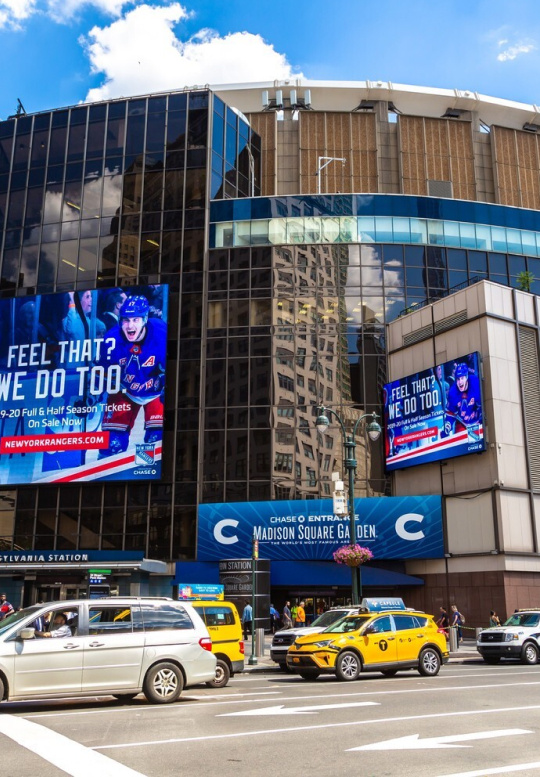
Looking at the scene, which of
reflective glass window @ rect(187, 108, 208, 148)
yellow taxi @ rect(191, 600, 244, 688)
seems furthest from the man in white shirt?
reflective glass window @ rect(187, 108, 208, 148)

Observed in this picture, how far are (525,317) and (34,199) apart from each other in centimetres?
3034

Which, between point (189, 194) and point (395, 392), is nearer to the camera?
point (395, 392)

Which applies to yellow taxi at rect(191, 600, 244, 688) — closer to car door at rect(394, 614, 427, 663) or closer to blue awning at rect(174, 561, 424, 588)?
car door at rect(394, 614, 427, 663)

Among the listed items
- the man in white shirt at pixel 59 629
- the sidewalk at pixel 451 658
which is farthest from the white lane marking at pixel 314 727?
the sidewalk at pixel 451 658

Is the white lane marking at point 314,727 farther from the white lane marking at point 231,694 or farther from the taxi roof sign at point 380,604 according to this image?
the taxi roof sign at point 380,604

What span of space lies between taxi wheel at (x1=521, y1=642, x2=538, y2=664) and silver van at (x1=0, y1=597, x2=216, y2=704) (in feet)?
42.4

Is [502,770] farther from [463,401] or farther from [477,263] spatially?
[477,263]

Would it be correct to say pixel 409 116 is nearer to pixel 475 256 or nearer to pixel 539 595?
pixel 475 256

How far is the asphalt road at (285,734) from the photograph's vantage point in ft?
25.5

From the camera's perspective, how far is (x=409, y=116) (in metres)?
54.0

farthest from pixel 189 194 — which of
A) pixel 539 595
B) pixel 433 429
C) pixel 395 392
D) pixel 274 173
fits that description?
pixel 539 595

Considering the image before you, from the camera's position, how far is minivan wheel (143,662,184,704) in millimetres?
13133

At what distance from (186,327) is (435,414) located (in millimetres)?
15253

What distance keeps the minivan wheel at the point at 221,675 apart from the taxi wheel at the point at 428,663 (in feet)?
16.2
